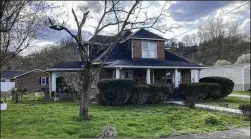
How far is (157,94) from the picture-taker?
64.3 ft

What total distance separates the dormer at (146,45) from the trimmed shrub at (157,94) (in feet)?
18.9

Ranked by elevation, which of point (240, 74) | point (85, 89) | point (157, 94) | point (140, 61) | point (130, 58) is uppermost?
point (130, 58)

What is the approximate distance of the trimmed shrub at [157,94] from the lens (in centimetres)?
1941

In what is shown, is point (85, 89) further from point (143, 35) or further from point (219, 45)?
point (219, 45)

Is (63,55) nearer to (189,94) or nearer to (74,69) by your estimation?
(74,69)

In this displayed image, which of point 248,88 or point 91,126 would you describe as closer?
point 91,126

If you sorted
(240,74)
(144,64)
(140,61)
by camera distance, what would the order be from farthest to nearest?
(240,74)
(140,61)
(144,64)

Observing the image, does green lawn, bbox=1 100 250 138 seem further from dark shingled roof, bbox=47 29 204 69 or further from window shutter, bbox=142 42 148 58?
window shutter, bbox=142 42 148 58

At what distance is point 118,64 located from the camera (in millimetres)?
21578

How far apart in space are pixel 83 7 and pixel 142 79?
13.3 meters

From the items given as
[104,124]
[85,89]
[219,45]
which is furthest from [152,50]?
[219,45]

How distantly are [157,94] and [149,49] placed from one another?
6737mm

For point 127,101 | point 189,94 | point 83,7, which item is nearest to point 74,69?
point 127,101

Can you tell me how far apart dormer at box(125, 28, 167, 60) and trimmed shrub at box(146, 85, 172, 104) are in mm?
5763
